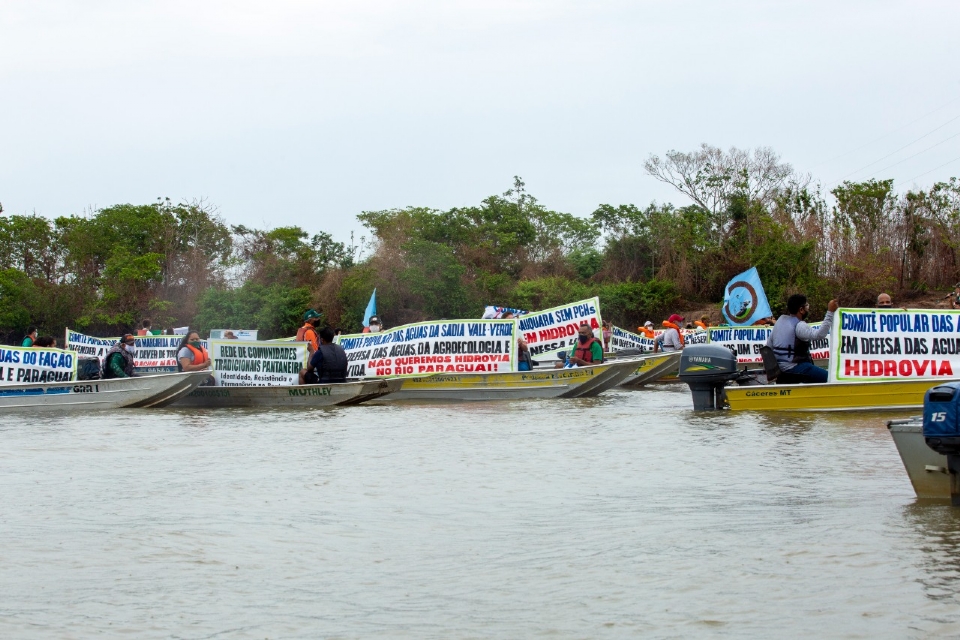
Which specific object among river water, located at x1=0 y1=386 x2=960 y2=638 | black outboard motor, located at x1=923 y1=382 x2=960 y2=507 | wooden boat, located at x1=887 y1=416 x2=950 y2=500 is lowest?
river water, located at x1=0 y1=386 x2=960 y2=638

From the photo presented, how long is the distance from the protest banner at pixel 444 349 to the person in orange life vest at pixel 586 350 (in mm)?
1323

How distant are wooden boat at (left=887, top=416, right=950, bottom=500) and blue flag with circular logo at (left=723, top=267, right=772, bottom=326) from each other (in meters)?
19.6

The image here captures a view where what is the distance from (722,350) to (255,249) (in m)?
53.2

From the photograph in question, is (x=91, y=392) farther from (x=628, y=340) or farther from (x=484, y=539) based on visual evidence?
(x=628, y=340)

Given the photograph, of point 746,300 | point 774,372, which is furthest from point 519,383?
point 746,300

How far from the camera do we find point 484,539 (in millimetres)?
7332

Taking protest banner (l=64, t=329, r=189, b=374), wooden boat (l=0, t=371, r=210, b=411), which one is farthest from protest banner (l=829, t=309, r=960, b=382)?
protest banner (l=64, t=329, r=189, b=374)

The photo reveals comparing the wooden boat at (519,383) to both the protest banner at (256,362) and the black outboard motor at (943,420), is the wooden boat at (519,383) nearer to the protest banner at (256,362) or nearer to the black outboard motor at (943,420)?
the protest banner at (256,362)

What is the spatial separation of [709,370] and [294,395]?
25.4 feet

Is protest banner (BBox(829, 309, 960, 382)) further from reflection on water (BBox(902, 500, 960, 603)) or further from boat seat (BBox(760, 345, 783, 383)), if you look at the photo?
reflection on water (BBox(902, 500, 960, 603))

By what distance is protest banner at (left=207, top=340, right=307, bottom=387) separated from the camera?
20000mm

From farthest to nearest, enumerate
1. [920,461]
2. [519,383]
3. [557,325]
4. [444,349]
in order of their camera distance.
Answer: [557,325] → [444,349] → [519,383] → [920,461]

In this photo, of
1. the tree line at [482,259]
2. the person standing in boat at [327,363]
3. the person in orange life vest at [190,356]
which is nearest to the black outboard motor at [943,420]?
the person standing in boat at [327,363]

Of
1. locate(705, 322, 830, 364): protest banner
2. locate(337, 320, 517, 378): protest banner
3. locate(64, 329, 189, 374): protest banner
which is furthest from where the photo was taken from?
locate(64, 329, 189, 374): protest banner
